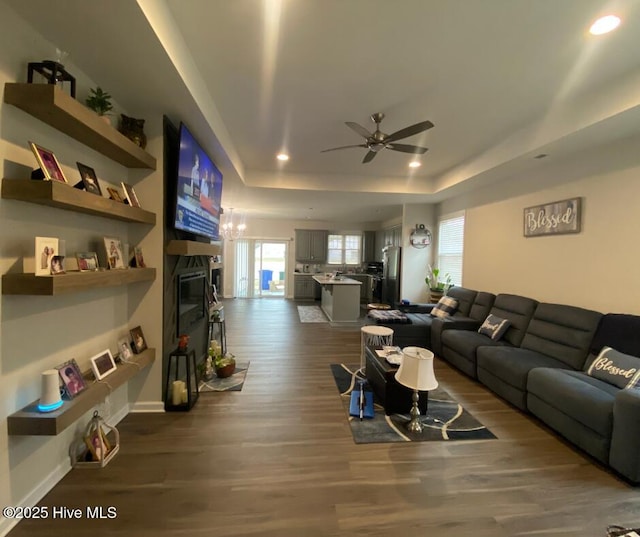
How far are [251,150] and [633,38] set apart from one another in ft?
12.2

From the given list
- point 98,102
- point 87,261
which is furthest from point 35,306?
point 98,102

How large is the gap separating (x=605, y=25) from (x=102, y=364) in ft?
12.9

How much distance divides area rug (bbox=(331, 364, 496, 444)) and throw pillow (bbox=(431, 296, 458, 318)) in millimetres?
1862

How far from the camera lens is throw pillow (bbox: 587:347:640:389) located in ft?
7.46

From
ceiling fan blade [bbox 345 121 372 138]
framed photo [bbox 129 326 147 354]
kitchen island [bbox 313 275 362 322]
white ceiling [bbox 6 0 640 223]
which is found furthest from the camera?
kitchen island [bbox 313 275 362 322]

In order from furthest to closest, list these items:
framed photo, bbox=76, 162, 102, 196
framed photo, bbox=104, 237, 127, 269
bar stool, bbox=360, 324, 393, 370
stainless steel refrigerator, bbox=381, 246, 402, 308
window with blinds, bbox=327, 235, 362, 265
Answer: window with blinds, bbox=327, 235, 362, 265 < stainless steel refrigerator, bbox=381, 246, 402, 308 < bar stool, bbox=360, 324, 393, 370 < framed photo, bbox=104, 237, 127, 269 < framed photo, bbox=76, 162, 102, 196

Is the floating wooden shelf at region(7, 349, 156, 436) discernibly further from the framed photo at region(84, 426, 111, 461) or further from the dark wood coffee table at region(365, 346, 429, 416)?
the dark wood coffee table at region(365, 346, 429, 416)

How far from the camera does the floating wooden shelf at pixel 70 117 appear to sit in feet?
4.80

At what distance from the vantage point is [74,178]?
196cm

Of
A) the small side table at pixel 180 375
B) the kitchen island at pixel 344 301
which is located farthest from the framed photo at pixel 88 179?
the kitchen island at pixel 344 301

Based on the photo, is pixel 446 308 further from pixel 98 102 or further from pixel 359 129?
pixel 98 102

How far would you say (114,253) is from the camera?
2.25 metres

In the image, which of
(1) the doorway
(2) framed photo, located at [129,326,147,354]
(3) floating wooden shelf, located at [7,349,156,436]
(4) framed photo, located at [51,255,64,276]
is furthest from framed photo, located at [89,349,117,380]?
(1) the doorway

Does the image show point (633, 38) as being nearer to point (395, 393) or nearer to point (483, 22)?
point (483, 22)
